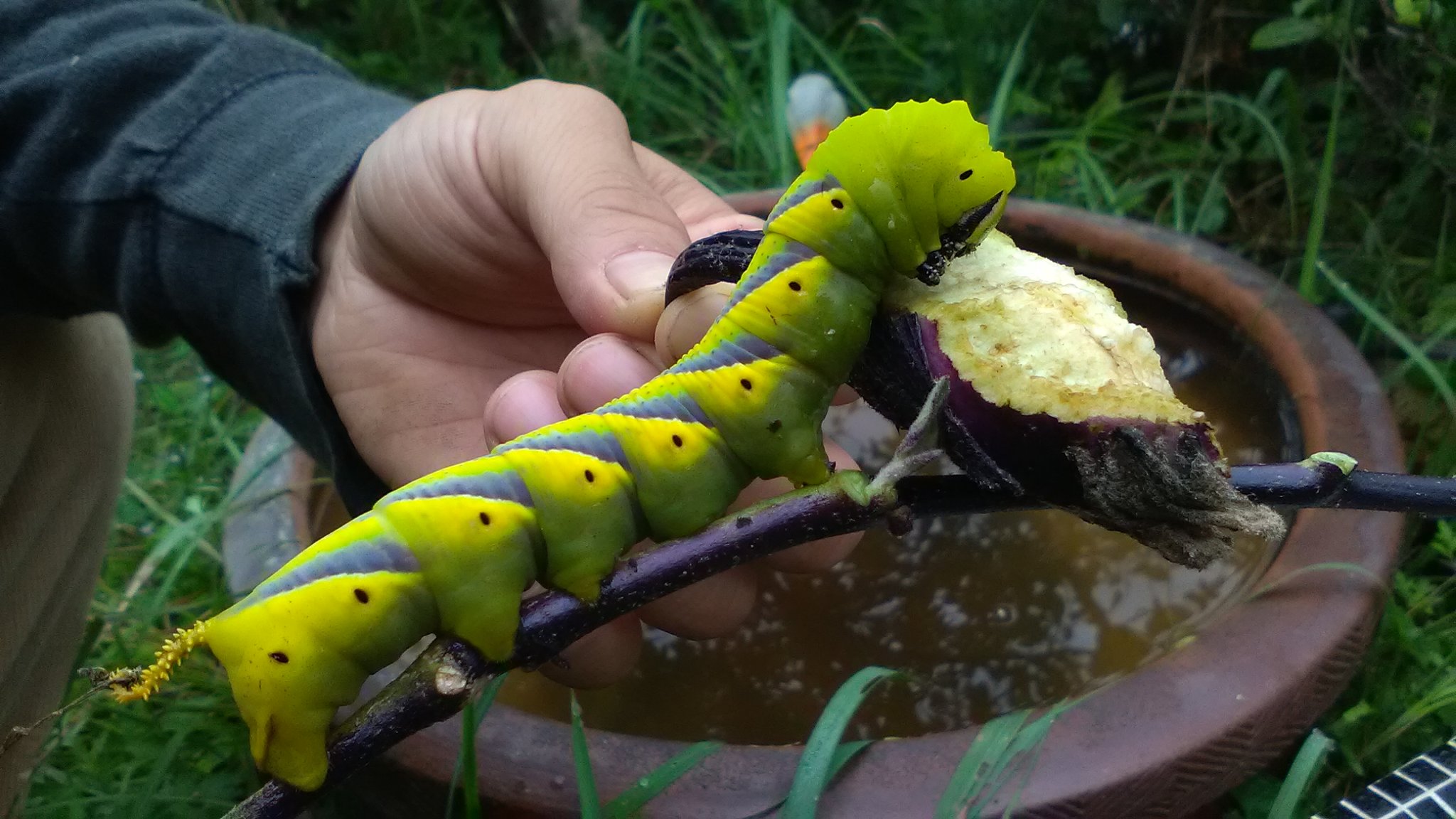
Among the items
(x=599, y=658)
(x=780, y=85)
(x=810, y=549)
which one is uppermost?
(x=780, y=85)

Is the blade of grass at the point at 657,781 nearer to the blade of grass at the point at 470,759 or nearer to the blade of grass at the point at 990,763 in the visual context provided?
the blade of grass at the point at 470,759

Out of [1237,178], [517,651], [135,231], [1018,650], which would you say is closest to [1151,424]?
[517,651]

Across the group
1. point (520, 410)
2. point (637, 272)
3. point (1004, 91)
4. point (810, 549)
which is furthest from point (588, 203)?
point (1004, 91)

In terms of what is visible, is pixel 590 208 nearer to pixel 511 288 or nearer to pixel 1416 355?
pixel 511 288

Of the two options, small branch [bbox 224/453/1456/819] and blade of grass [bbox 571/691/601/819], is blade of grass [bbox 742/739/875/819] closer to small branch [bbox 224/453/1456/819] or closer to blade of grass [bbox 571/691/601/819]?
blade of grass [bbox 571/691/601/819]

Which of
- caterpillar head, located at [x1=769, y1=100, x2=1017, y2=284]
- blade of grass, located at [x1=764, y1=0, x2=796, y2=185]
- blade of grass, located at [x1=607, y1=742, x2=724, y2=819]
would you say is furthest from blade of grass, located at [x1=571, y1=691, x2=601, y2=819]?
blade of grass, located at [x1=764, y1=0, x2=796, y2=185]
